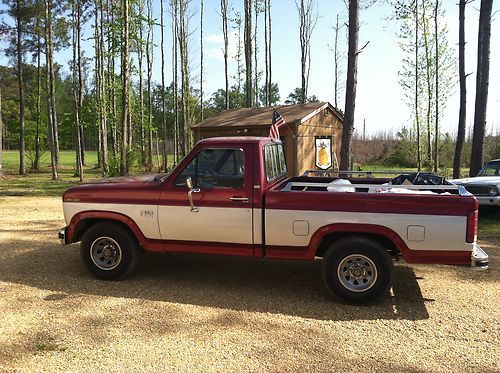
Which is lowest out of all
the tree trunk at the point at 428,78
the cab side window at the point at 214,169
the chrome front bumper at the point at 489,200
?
the chrome front bumper at the point at 489,200

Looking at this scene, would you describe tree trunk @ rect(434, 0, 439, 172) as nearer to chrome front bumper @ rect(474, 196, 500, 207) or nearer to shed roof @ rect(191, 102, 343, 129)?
shed roof @ rect(191, 102, 343, 129)

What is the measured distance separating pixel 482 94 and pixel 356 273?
1098 centimetres

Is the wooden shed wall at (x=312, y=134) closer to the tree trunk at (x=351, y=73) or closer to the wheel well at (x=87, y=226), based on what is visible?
the tree trunk at (x=351, y=73)

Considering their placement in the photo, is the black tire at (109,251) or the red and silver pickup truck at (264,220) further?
the black tire at (109,251)

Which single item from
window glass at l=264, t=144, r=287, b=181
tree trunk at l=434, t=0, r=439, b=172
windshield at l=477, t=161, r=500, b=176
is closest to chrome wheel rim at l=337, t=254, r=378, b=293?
window glass at l=264, t=144, r=287, b=181

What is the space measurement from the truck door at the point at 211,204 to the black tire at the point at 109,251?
1.77ft

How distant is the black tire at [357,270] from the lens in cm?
488

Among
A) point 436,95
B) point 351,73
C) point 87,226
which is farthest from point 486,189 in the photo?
point 436,95

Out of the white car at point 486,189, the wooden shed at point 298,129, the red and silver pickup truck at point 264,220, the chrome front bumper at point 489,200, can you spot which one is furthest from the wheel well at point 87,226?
the wooden shed at point 298,129

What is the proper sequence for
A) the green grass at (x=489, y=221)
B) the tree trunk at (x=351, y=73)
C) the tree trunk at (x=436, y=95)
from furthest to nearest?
1. the tree trunk at (x=436, y=95)
2. the tree trunk at (x=351, y=73)
3. the green grass at (x=489, y=221)

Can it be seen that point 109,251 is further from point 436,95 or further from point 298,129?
point 436,95

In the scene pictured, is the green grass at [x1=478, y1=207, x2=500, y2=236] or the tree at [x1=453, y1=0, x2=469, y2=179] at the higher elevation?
the tree at [x1=453, y1=0, x2=469, y2=179]

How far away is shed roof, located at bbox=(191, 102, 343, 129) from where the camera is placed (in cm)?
1834

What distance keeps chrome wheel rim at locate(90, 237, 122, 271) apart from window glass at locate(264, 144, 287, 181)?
2.28 m
